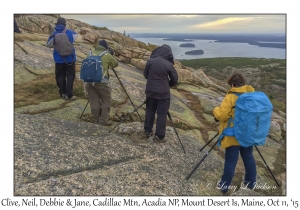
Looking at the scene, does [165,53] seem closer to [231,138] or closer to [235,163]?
[231,138]

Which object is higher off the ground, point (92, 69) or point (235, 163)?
point (92, 69)

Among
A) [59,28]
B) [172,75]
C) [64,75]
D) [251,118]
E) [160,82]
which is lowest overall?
[251,118]

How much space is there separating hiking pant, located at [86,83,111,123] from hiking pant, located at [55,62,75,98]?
3100 mm

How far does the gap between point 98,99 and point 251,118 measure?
675 centimetres

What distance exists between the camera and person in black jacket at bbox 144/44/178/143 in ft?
32.8

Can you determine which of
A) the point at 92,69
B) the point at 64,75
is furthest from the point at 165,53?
the point at 64,75

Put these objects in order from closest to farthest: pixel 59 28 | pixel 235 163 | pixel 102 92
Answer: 1. pixel 235 163
2. pixel 102 92
3. pixel 59 28

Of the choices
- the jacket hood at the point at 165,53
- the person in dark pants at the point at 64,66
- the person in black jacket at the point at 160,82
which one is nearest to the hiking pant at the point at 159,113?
the person in black jacket at the point at 160,82

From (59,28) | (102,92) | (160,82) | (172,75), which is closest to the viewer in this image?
(160,82)

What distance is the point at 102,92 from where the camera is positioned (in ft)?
36.9

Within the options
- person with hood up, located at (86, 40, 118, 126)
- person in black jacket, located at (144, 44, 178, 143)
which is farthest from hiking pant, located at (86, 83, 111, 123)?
person in black jacket, located at (144, 44, 178, 143)

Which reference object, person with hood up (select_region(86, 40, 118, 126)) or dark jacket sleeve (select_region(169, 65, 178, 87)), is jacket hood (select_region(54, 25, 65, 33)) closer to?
person with hood up (select_region(86, 40, 118, 126))

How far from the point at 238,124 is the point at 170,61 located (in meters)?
4.09

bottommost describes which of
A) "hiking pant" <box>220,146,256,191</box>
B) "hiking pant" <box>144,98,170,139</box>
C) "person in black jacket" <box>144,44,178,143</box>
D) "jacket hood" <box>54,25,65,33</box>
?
"hiking pant" <box>220,146,256,191</box>
